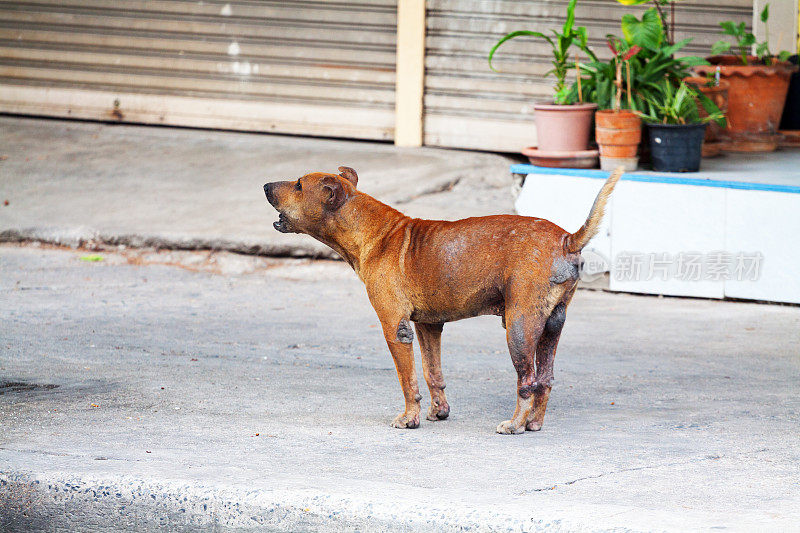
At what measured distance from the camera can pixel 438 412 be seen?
14.8 feet

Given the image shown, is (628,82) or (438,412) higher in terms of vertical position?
(628,82)

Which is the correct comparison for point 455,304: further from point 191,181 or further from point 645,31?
point 191,181

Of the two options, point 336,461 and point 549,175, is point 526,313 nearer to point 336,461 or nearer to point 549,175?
point 336,461

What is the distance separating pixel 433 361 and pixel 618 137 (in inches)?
148

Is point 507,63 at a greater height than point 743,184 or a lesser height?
greater

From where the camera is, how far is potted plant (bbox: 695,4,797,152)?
8.72 metres

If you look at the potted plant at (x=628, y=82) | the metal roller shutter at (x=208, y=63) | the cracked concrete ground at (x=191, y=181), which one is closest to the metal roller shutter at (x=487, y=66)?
the cracked concrete ground at (x=191, y=181)

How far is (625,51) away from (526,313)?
449 cm

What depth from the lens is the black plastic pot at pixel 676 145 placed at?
751 cm

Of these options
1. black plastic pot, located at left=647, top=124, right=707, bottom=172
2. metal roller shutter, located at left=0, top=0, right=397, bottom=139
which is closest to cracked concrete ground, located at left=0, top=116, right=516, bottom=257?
metal roller shutter, located at left=0, top=0, right=397, bottom=139

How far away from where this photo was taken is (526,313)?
12.9 ft

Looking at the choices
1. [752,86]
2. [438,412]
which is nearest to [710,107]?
[752,86]

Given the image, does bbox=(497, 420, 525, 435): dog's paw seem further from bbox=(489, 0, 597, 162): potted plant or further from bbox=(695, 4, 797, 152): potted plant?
bbox=(695, 4, 797, 152): potted plant

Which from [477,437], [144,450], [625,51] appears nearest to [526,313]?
[477,437]
